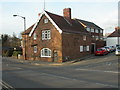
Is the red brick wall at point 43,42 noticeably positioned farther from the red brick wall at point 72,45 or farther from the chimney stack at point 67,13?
the chimney stack at point 67,13

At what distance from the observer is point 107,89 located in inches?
368

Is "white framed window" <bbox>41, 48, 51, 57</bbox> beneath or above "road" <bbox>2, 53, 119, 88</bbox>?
above

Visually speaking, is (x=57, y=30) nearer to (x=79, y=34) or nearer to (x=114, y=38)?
(x=79, y=34)

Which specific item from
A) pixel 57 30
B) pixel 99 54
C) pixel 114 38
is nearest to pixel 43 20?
pixel 57 30

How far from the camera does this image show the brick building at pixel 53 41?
31.0 metres

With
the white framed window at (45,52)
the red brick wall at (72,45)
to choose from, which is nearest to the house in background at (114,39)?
the red brick wall at (72,45)

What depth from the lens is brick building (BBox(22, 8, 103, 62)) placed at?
30969 millimetres

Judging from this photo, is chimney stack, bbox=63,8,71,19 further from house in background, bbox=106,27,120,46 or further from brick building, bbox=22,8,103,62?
house in background, bbox=106,27,120,46

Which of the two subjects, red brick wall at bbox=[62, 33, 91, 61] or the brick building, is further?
red brick wall at bbox=[62, 33, 91, 61]

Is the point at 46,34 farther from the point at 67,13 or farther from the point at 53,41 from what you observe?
the point at 67,13

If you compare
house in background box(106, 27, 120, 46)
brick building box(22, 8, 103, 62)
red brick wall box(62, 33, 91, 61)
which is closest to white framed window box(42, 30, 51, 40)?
brick building box(22, 8, 103, 62)

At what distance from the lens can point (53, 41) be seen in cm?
3180

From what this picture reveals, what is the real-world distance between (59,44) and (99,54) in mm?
10526

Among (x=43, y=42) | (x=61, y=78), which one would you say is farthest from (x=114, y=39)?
(x=61, y=78)
